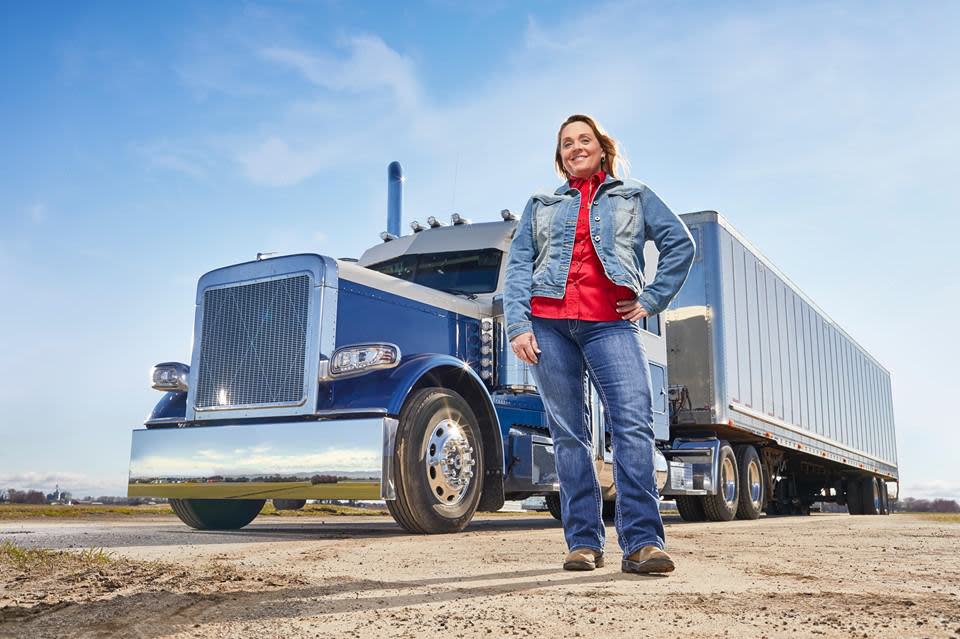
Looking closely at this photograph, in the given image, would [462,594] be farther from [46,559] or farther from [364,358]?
[364,358]

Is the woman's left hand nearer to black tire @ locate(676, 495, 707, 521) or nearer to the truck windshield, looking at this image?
the truck windshield

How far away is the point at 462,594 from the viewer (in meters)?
3.01

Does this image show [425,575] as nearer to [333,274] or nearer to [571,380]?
[571,380]

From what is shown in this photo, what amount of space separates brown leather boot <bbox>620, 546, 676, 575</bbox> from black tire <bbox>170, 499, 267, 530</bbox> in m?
4.36

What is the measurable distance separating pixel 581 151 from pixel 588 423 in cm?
121

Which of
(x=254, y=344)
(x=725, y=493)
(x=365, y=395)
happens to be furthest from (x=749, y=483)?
(x=254, y=344)

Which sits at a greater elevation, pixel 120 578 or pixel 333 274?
pixel 333 274

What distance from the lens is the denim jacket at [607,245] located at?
3.77 meters

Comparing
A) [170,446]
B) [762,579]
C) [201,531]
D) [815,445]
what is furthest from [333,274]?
[815,445]

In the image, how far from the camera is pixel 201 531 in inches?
282

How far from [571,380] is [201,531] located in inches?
176

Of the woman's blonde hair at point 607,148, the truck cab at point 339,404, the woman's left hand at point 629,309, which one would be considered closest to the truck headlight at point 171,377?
the truck cab at point 339,404

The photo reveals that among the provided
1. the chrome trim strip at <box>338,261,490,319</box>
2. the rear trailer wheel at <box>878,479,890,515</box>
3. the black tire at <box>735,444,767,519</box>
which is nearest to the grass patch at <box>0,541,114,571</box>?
the chrome trim strip at <box>338,261,490,319</box>

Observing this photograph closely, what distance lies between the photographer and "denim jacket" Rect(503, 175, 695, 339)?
3.77m
